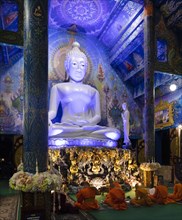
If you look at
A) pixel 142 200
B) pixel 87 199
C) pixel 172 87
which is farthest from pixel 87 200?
pixel 172 87

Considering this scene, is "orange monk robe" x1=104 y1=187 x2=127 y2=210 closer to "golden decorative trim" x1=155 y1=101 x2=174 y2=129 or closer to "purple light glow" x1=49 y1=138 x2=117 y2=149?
"purple light glow" x1=49 y1=138 x2=117 y2=149

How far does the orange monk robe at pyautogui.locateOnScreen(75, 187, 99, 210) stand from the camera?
199 inches

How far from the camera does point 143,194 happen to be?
5.49 metres

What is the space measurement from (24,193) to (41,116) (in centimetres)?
125

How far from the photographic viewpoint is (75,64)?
9516 mm

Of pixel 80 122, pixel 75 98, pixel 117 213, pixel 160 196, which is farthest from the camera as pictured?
pixel 75 98

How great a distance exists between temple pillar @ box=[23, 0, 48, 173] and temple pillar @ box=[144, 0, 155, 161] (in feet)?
13.1

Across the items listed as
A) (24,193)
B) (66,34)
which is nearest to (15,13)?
(66,34)

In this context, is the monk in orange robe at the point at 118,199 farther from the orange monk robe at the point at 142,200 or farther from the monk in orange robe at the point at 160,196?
the monk in orange robe at the point at 160,196

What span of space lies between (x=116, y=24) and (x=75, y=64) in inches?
80.5

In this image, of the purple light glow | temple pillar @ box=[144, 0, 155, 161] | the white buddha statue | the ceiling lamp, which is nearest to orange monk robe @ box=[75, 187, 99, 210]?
the purple light glow

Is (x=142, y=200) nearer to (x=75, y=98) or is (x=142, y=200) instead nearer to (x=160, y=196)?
(x=160, y=196)

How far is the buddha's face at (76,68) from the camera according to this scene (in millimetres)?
9508

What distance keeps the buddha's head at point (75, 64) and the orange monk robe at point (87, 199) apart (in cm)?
517
